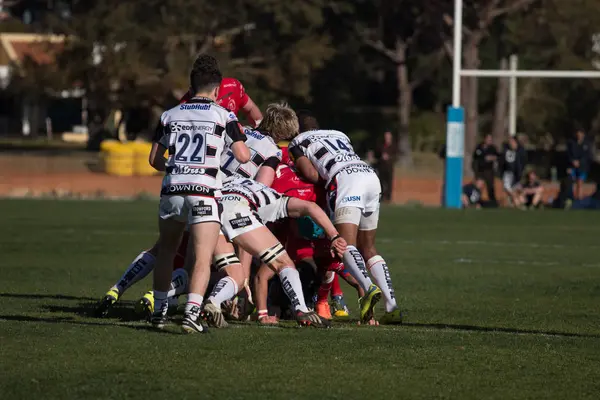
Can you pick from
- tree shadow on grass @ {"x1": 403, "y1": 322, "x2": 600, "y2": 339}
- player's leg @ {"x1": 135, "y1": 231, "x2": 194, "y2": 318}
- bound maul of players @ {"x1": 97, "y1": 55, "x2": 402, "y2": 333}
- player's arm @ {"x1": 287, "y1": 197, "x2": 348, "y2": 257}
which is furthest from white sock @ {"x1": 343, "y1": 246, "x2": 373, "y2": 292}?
player's leg @ {"x1": 135, "y1": 231, "x2": 194, "y2": 318}

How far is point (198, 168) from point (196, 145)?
163 mm

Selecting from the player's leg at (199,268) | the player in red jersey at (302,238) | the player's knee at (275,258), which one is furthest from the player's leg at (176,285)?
the player in red jersey at (302,238)

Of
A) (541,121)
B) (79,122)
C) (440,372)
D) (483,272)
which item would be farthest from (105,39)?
(440,372)

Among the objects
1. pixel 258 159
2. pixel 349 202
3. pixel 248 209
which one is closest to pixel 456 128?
pixel 349 202

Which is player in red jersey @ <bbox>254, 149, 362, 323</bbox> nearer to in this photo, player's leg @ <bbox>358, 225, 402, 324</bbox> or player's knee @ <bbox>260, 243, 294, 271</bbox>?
player's leg @ <bbox>358, 225, 402, 324</bbox>

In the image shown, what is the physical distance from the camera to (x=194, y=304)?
865 centimetres

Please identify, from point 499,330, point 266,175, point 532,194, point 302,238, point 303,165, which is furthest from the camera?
point 532,194

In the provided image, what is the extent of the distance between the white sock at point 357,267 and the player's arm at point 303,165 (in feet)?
2.62

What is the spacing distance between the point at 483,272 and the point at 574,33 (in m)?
40.7

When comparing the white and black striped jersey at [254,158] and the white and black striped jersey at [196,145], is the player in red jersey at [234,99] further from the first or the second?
the white and black striped jersey at [196,145]

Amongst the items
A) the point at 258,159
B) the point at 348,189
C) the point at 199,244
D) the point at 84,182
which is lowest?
the point at 84,182

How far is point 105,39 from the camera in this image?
49.1m

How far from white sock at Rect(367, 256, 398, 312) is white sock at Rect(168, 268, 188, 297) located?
1.55 metres

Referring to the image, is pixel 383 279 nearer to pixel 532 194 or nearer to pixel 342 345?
pixel 342 345
